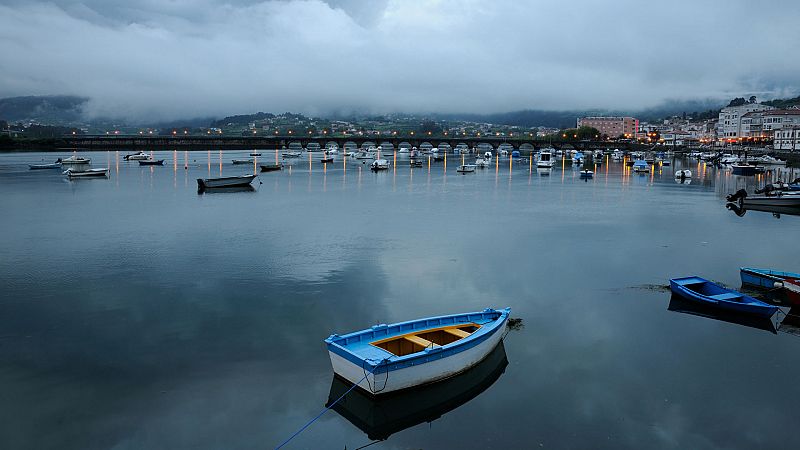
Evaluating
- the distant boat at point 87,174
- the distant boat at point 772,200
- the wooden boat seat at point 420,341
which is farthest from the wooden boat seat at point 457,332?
the distant boat at point 87,174

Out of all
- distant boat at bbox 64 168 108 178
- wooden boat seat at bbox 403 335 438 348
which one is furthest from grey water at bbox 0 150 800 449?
distant boat at bbox 64 168 108 178

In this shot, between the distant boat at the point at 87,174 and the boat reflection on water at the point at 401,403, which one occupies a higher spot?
the distant boat at the point at 87,174

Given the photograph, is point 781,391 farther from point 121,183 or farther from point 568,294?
point 121,183

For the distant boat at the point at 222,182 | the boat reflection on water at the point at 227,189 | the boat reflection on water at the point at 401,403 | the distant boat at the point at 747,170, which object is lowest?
the boat reflection on water at the point at 401,403

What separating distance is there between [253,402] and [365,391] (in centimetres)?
200

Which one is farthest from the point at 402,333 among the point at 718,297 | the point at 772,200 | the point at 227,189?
the point at 227,189

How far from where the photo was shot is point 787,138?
368 ft

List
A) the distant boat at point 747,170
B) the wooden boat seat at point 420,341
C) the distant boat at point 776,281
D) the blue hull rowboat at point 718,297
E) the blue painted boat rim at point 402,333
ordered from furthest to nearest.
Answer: the distant boat at point 747,170 → the distant boat at point 776,281 → the blue hull rowboat at point 718,297 → the wooden boat seat at point 420,341 → the blue painted boat rim at point 402,333

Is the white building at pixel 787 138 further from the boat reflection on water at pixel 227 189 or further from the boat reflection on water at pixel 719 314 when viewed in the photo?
the boat reflection on water at pixel 719 314

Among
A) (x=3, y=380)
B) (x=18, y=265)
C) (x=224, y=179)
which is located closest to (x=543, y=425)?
(x=3, y=380)

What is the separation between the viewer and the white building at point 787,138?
108m

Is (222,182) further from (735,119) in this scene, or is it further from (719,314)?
(735,119)

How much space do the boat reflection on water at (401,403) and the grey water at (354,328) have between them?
0.74 feet

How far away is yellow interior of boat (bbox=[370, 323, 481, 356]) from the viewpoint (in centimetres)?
1140
